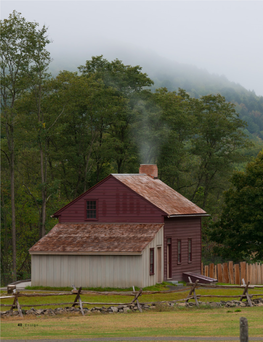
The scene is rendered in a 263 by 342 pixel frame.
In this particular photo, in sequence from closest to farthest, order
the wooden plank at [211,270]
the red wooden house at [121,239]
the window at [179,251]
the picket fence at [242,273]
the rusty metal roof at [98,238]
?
1. the red wooden house at [121,239]
2. the rusty metal roof at [98,238]
3. the window at [179,251]
4. the picket fence at [242,273]
5. the wooden plank at [211,270]

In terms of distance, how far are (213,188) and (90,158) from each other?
15.3m

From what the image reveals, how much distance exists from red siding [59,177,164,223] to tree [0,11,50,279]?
1164 centimetres

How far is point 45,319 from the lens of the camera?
72.1ft

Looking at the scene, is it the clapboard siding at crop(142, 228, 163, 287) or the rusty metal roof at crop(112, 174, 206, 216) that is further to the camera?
the rusty metal roof at crop(112, 174, 206, 216)

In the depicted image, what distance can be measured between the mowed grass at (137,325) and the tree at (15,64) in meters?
25.1

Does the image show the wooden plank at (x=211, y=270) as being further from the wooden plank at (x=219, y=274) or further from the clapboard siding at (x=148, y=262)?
the clapboard siding at (x=148, y=262)

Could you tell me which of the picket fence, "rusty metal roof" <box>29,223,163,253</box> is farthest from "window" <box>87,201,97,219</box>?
the picket fence

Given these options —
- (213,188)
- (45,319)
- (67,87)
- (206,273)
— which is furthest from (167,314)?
(213,188)

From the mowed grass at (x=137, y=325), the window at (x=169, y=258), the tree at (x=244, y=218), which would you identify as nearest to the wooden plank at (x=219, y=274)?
the tree at (x=244, y=218)

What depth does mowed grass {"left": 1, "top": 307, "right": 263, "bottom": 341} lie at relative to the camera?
55.1 ft

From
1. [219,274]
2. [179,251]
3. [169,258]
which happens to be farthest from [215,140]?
[169,258]

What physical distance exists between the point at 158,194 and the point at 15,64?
17.8 meters

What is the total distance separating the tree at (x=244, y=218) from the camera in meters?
41.2

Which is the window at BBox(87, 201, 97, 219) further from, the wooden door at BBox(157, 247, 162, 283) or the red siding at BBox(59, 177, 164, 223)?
the wooden door at BBox(157, 247, 162, 283)
